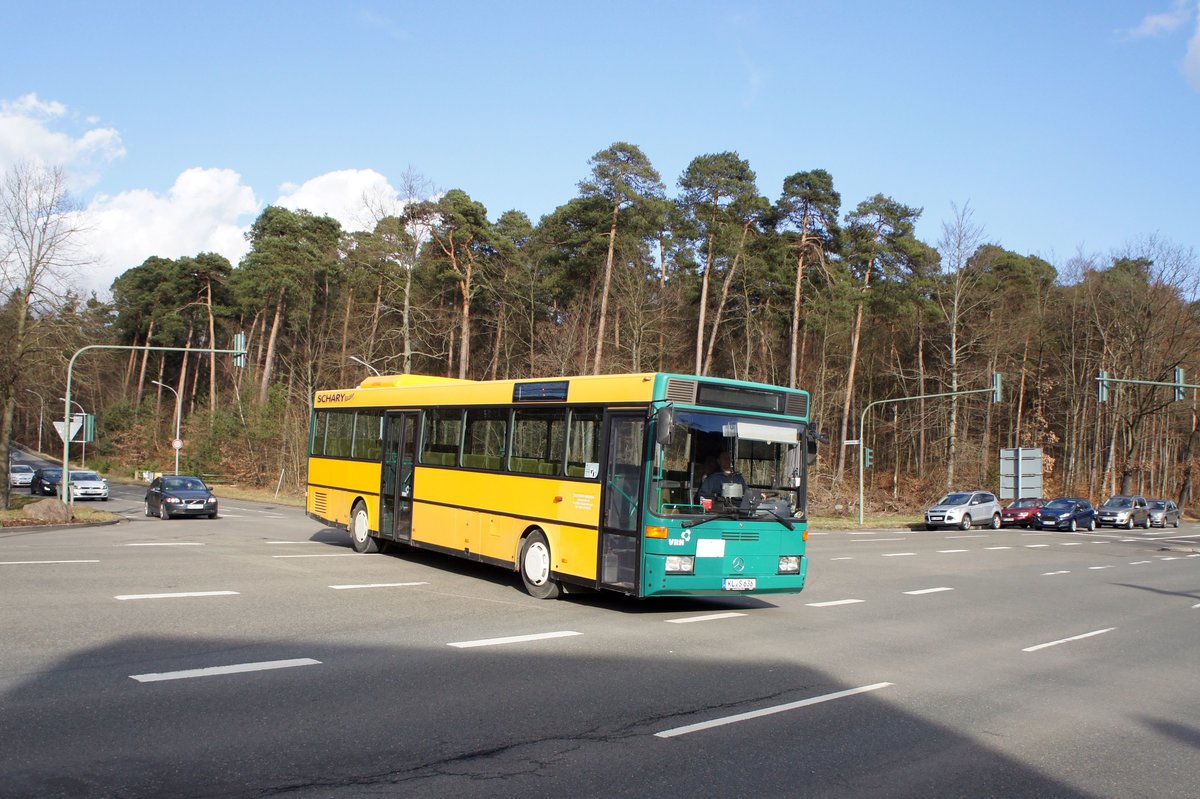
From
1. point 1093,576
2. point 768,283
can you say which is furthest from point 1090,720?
point 768,283

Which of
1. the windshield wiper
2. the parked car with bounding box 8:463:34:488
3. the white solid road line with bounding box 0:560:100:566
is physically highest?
the windshield wiper

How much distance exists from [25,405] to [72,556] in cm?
2425

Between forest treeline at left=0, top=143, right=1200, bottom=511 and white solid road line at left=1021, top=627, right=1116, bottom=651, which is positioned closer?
white solid road line at left=1021, top=627, right=1116, bottom=651

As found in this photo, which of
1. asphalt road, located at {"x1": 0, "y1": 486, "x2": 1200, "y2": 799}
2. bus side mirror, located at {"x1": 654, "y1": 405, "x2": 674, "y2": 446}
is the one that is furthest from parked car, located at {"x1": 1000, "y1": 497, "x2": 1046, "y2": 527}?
bus side mirror, located at {"x1": 654, "y1": 405, "x2": 674, "y2": 446}

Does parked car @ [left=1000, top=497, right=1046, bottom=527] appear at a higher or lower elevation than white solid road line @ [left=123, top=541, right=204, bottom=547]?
higher

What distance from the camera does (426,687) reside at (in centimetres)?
774

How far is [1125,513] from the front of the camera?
50.7 metres

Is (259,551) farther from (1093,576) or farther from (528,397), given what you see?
(1093,576)

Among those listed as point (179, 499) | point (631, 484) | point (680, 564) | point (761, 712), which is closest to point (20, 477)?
point (179, 499)

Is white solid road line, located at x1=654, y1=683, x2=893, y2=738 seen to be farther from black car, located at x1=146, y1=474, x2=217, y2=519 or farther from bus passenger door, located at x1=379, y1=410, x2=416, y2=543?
black car, located at x1=146, y1=474, x2=217, y2=519

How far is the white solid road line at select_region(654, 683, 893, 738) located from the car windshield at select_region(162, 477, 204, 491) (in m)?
29.5

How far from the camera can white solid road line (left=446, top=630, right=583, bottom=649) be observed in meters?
9.70

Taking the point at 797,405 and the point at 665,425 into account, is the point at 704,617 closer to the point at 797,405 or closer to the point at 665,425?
the point at 665,425

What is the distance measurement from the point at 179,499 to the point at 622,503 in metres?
24.8
